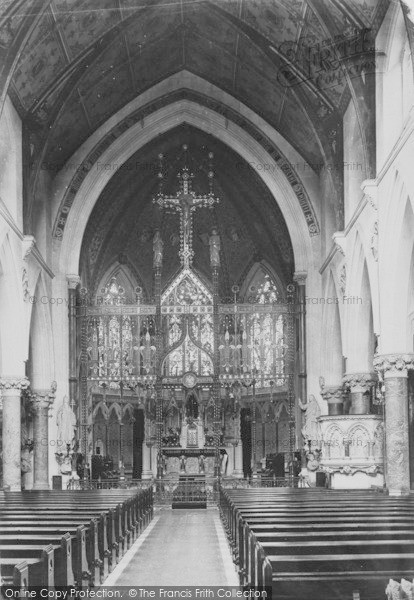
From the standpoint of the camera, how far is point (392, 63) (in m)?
19.9

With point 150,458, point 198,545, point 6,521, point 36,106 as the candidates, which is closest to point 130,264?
point 150,458

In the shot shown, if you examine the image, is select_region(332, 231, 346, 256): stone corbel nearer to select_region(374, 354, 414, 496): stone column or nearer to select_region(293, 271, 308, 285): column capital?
select_region(293, 271, 308, 285): column capital

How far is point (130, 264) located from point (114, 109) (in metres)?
10.4

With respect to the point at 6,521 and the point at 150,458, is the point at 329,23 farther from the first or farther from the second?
the point at 150,458

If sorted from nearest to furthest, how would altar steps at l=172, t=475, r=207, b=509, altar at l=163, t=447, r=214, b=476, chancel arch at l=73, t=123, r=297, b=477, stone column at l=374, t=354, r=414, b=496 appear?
1. stone column at l=374, t=354, r=414, b=496
2. altar steps at l=172, t=475, r=207, b=509
3. altar at l=163, t=447, r=214, b=476
4. chancel arch at l=73, t=123, r=297, b=477

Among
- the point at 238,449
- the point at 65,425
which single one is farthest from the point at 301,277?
the point at 65,425

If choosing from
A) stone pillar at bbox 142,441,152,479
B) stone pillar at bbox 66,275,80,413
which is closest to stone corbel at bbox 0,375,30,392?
stone pillar at bbox 66,275,80,413

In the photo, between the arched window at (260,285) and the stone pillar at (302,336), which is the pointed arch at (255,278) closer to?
the arched window at (260,285)

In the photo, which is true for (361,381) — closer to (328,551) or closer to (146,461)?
(146,461)

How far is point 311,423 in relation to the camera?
27906 millimetres

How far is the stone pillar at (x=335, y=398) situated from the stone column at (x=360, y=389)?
3074mm

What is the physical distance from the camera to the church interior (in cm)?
1945

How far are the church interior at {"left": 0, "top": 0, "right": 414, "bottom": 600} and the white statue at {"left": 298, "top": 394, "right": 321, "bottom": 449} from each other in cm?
7

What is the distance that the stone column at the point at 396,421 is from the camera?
1944cm
